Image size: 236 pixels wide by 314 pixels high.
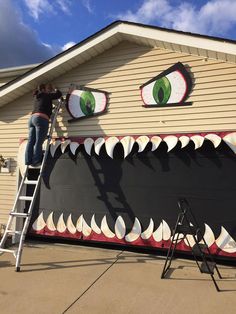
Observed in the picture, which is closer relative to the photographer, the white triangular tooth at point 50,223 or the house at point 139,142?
the house at point 139,142

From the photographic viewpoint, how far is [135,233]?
7.64 m

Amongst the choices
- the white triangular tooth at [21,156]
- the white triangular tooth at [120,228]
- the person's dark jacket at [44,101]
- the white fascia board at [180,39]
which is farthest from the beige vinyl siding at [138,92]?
the white triangular tooth at [120,228]

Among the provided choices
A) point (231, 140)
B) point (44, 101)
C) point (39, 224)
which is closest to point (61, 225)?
point (39, 224)

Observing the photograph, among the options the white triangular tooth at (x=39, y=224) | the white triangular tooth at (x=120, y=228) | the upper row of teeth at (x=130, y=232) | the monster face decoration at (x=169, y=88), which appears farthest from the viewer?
the white triangular tooth at (x=39, y=224)

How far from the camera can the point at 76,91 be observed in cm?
854

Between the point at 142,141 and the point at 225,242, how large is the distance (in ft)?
7.90

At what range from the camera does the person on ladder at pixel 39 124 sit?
7.98m

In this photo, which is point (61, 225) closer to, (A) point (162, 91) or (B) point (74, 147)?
(B) point (74, 147)

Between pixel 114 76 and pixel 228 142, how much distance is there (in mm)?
2754

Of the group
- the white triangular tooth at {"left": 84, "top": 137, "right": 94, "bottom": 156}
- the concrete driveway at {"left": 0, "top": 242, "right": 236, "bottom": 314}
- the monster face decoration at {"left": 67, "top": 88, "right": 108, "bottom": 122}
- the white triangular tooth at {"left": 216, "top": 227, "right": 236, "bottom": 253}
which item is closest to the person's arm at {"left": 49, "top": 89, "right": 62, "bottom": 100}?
the monster face decoration at {"left": 67, "top": 88, "right": 108, "bottom": 122}

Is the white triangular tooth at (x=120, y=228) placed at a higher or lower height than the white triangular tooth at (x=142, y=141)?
lower

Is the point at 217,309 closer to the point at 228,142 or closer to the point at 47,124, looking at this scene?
the point at 228,142

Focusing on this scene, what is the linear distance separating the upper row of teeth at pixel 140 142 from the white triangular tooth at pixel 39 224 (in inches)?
56.1

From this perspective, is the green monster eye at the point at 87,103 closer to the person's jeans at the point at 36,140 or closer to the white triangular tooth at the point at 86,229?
the person's jeans at the point at 36,140
